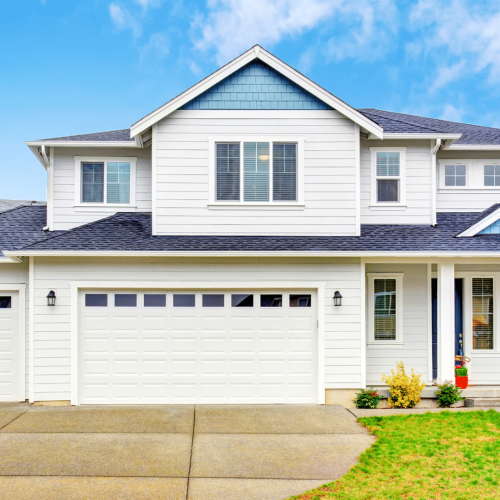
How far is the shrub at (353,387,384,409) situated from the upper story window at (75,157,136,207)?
6.98 metres

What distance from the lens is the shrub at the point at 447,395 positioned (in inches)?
357

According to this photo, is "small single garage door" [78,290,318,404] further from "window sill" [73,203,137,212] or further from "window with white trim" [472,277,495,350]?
"window with white trim" [472,277,495,350]

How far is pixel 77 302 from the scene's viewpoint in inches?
362

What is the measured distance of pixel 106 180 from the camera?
1111cm

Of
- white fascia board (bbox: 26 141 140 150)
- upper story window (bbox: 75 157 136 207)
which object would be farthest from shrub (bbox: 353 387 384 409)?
white fascia board (bbox: 26 141 140 150)

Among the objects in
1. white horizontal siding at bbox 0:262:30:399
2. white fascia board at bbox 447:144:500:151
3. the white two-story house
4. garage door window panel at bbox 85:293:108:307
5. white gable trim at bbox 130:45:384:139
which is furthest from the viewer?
white fascia board at bbox 447:144:500:151

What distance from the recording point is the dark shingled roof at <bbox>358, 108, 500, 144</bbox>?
1085 cm

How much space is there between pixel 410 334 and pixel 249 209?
4.79 metres

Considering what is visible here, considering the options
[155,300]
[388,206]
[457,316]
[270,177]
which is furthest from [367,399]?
[270,177]

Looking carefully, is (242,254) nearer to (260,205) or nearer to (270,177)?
(260,205)

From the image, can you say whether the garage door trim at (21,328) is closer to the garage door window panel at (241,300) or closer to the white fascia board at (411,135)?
the garage door window panel at (241,300)

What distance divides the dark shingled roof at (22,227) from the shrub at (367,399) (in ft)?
25.3

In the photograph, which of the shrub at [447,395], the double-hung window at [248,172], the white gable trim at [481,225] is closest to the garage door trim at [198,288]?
the double-hung window at [248,172]

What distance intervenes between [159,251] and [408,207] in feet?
20.1
